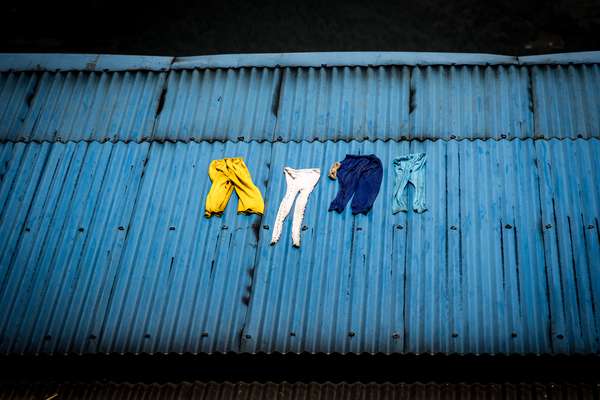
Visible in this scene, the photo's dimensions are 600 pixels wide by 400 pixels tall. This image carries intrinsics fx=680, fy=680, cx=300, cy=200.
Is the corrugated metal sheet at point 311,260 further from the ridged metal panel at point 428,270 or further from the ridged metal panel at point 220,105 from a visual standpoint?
the ridged metal panel at point 220,105

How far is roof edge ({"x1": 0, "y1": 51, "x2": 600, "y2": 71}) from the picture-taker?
9078mm

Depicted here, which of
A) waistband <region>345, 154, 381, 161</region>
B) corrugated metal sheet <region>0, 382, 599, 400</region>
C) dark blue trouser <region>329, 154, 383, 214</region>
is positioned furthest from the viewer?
waistband <region>345, 154, 381, 161</region>

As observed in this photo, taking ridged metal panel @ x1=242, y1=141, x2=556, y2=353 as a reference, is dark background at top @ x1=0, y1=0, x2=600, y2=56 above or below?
above

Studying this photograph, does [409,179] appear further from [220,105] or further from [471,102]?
[220,105]

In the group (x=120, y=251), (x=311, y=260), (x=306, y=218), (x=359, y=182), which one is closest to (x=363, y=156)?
(x=359, y=182)

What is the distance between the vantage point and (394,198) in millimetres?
8250

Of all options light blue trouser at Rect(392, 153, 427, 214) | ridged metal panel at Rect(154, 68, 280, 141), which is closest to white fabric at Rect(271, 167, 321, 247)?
ridged metal panel at Rect(154, 68, 280, 141)

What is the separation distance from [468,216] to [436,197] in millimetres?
451

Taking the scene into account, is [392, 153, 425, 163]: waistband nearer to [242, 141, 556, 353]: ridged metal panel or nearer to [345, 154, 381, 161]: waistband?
[242, 141, 556, 353]: ridged metal panel

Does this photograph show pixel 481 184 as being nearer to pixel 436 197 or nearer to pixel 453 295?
pixel 436 197

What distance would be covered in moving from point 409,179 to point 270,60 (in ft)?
8.99

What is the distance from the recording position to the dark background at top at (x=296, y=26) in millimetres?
11867

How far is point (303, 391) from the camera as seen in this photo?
7121mm

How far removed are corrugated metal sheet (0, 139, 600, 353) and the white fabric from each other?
9cm
